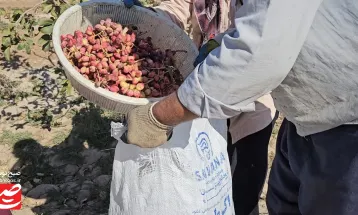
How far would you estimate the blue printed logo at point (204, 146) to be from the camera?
2012mm

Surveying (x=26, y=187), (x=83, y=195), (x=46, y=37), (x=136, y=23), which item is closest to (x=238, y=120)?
(x=136, y=23)

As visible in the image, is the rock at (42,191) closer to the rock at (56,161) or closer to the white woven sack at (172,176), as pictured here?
the rock at (56,161)

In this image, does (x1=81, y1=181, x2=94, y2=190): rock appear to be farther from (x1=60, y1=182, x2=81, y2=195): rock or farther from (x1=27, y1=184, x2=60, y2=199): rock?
(x1=27, y1=184, x2=60, y2=199): rock

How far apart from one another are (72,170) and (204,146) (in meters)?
1.12

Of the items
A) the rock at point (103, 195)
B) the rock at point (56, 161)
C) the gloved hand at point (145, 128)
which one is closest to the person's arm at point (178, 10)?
the gloved hand at point (145, 128)

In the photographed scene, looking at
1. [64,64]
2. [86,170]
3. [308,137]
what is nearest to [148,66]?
[64,64]

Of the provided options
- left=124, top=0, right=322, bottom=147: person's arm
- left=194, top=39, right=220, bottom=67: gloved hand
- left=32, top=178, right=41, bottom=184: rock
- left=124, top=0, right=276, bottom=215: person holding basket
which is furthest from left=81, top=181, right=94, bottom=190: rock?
left=124, top=0, right=322, bottom=147: person's arm

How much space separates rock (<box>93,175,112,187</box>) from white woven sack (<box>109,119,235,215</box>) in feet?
2.71

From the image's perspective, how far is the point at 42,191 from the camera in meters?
2.78

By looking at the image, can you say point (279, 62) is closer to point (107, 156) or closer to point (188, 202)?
point (188, 202)

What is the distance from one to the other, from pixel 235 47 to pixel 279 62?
0.11 m

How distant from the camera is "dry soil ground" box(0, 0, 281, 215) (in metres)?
2.77

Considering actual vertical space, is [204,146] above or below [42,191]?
above

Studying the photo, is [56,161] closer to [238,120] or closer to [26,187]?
[26,187]
